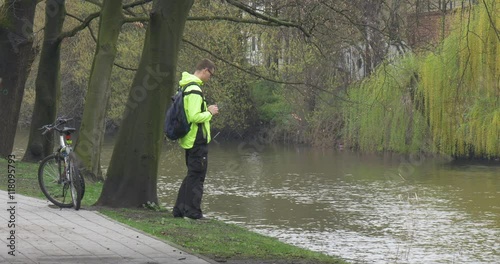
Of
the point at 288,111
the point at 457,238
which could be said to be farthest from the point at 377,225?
the point at 288,111

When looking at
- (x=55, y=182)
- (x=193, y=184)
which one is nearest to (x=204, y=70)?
(x=193, y=184)

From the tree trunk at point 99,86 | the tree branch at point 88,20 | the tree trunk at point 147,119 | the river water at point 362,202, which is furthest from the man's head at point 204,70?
the tree branch at point 88,20

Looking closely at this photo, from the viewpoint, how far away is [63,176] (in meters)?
12.6

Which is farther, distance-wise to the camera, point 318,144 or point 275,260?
point 318,144

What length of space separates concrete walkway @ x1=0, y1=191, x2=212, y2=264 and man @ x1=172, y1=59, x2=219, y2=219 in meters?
1.21

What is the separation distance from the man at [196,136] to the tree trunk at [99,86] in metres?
7.39

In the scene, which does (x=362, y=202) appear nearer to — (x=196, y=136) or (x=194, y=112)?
(x=196, y=136)

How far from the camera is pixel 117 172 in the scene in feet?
45.0

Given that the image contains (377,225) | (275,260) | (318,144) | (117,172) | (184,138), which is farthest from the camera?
(318,144)

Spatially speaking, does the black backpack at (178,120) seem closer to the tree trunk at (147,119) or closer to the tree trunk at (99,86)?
the tree trunk at (147,119)

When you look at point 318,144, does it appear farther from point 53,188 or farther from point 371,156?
point 53,188

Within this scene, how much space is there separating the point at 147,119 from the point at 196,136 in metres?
1.63

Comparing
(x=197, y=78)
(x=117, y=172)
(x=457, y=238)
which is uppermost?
(x=197, y=78)

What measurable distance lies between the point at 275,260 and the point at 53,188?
150 inches
